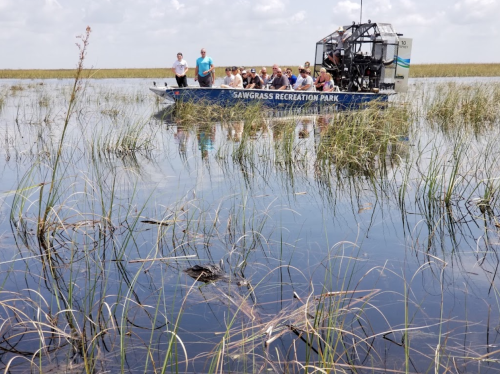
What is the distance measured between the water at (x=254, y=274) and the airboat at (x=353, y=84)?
23.4 ft

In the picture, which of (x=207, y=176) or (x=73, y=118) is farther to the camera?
(x=73, y=118)

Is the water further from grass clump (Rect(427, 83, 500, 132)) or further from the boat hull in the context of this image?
the boat hull

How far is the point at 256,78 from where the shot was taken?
1748cm

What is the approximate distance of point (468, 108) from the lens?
1403cm

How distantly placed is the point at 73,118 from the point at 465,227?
13.6m

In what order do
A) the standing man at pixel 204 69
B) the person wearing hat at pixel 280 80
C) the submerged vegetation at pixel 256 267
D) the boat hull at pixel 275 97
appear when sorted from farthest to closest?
the standing man at pixel 204 69 → the person wearing hat at pixel 280 80 → the boat hull at pixel 275 97 → the submerged vegetation at pixel 256 267

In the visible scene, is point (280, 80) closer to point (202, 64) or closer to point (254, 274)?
point (202, 64)

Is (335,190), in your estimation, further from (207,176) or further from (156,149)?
(156,149)

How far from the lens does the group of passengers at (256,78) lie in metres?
15.7

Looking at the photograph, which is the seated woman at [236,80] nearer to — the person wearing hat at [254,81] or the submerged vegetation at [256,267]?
the person wearing hat at [254,81]

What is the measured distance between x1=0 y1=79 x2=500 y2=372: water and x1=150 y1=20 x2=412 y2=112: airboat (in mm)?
7132

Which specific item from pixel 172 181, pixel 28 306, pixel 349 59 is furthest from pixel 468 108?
pixel 28 306

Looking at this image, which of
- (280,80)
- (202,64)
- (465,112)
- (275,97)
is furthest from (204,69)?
(465,112)

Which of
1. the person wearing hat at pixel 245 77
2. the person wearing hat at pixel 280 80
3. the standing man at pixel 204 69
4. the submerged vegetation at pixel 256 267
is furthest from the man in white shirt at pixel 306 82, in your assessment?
the submerged vegetation at pixel 256 267
